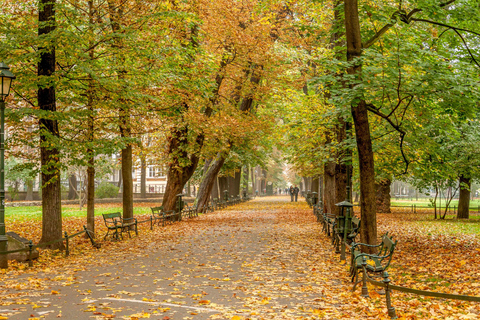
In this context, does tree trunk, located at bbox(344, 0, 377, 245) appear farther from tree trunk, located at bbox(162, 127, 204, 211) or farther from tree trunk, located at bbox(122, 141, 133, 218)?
tree trunk, located at bbox(162, 127, 204, 211)

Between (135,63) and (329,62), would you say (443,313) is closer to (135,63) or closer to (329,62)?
(329,62)

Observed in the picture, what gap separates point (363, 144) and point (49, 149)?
7.87m

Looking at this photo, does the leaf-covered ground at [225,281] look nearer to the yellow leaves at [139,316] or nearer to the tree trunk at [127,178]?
the yellow leaves at [139,316]

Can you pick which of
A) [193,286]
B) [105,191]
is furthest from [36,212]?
[193,286]

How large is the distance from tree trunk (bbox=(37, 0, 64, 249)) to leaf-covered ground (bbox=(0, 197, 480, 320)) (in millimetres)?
827

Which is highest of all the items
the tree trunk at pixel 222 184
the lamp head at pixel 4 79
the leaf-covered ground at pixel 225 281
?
the lamp head at pixel 4 79

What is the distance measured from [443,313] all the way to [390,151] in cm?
1025

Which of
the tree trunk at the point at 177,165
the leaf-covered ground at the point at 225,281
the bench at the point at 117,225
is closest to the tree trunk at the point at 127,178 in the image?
the bench at the point at 117,225

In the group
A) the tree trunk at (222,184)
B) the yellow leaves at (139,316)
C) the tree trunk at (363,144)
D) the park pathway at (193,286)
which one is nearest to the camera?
the yellow leaves at (139,316)

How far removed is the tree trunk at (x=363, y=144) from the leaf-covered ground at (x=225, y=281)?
113cm

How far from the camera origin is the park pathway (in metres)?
7.20

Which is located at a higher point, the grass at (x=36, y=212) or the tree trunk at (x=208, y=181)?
the tree trunk at (x=208, y=181)

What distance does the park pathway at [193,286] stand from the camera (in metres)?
7.20

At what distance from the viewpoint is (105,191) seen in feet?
150
